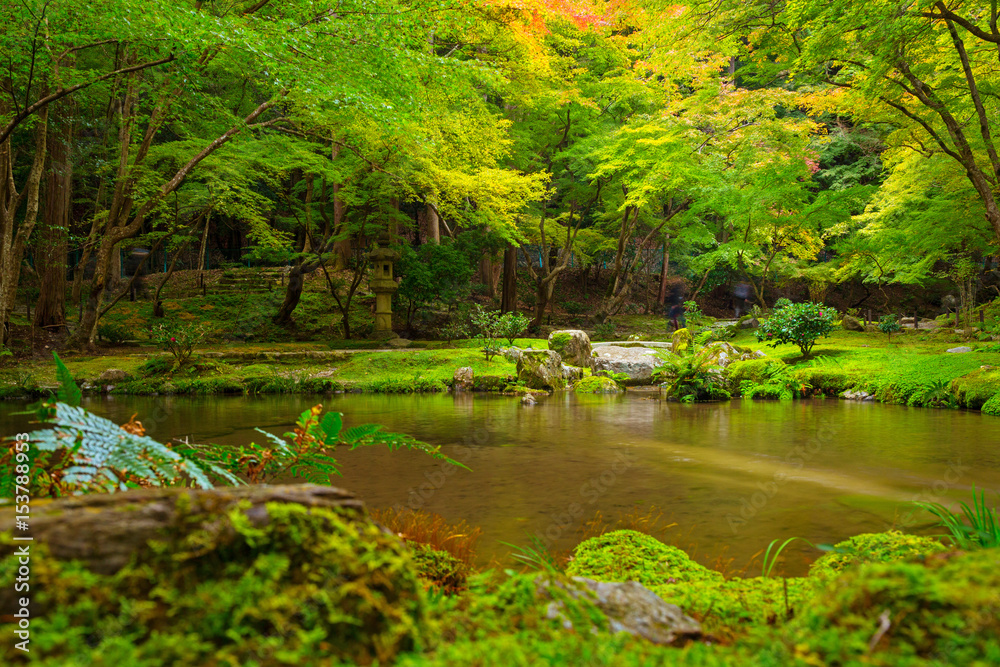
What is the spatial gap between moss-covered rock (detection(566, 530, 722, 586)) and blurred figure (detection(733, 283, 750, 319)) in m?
31.7

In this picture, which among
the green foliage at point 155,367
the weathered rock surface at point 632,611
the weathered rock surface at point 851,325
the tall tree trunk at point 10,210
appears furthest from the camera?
the weathered rock surface at point 851,325

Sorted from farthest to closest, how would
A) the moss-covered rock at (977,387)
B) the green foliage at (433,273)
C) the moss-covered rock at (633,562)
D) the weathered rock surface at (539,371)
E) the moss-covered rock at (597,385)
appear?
the green foliage at (433,273), the moss-covered rock at (597,385), the weathered rock surface at (539,371), the moss-covered rock at (977,387), the moss-covered rock at (633,562)

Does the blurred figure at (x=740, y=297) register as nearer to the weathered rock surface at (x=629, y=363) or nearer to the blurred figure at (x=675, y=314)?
the blurred figure at (x=675, y=314)

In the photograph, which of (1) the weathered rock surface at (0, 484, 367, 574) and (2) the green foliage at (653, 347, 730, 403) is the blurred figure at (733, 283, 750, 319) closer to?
(2) the green foliage at (653, 347, 730, 403)

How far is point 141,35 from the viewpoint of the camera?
709 centimetres

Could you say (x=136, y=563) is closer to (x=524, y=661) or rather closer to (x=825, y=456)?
(x=524, y=661)

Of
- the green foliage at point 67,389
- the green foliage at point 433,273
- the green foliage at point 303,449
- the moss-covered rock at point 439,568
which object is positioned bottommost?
the moss-covered rock at point 439,568

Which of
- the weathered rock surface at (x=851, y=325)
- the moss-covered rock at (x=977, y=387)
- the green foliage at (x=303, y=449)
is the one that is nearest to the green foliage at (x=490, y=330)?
the moss-covered rock at (x=977, y=387)

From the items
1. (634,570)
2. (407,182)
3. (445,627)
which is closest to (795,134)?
(407,182)

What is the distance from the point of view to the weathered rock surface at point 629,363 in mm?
13508

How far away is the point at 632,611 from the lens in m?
1.40

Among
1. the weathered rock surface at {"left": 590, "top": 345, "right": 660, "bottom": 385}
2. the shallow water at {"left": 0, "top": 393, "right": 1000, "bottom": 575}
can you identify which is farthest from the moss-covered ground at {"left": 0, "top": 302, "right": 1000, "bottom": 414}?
the weathered rock surface at {"left": 590, "top": 345, "right": 660, "bottom": 385}

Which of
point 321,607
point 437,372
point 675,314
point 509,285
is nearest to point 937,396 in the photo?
point 437,372

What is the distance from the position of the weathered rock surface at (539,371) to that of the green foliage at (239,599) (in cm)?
1107
